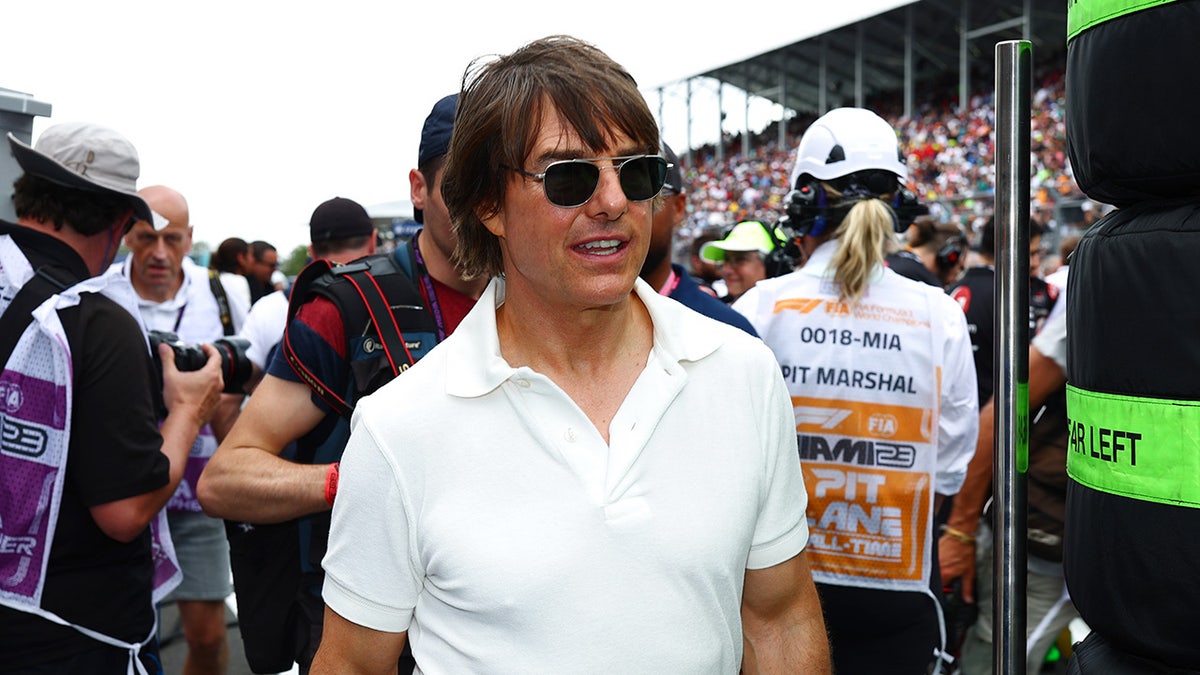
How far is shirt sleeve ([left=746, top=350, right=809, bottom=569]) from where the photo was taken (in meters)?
1.68

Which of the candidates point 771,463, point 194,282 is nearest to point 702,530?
point 771,463

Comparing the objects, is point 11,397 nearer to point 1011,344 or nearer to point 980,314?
point 1011,344

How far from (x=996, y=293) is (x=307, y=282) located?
5.02ft

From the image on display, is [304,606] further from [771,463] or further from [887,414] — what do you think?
[887,414]

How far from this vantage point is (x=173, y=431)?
3000 mm

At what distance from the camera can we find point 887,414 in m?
3.02

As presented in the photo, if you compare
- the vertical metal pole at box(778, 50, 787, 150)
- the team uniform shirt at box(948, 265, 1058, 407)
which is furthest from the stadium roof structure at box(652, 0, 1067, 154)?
the team uniform shirt at box(948, 265, 1058, 407)

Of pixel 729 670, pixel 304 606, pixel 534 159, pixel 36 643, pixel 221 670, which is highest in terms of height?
pixel 534 159

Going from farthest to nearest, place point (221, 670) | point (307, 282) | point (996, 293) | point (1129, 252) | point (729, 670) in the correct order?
point (221, 670) → point (307, 282) → point (729, 670) → point (996, 293) → point (1129, 252)

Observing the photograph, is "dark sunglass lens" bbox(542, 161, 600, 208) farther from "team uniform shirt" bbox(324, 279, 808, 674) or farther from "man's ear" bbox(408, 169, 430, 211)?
"man's ear" bbox(408, 169, 430, 211)

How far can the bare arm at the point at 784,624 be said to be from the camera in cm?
172

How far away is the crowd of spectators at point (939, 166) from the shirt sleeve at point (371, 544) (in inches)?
585

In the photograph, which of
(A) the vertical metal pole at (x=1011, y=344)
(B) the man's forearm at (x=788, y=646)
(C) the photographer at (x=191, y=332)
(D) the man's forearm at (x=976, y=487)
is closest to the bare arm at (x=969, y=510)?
(D) the man's forearm at (x=976, y=487)

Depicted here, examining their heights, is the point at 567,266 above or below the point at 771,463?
above
